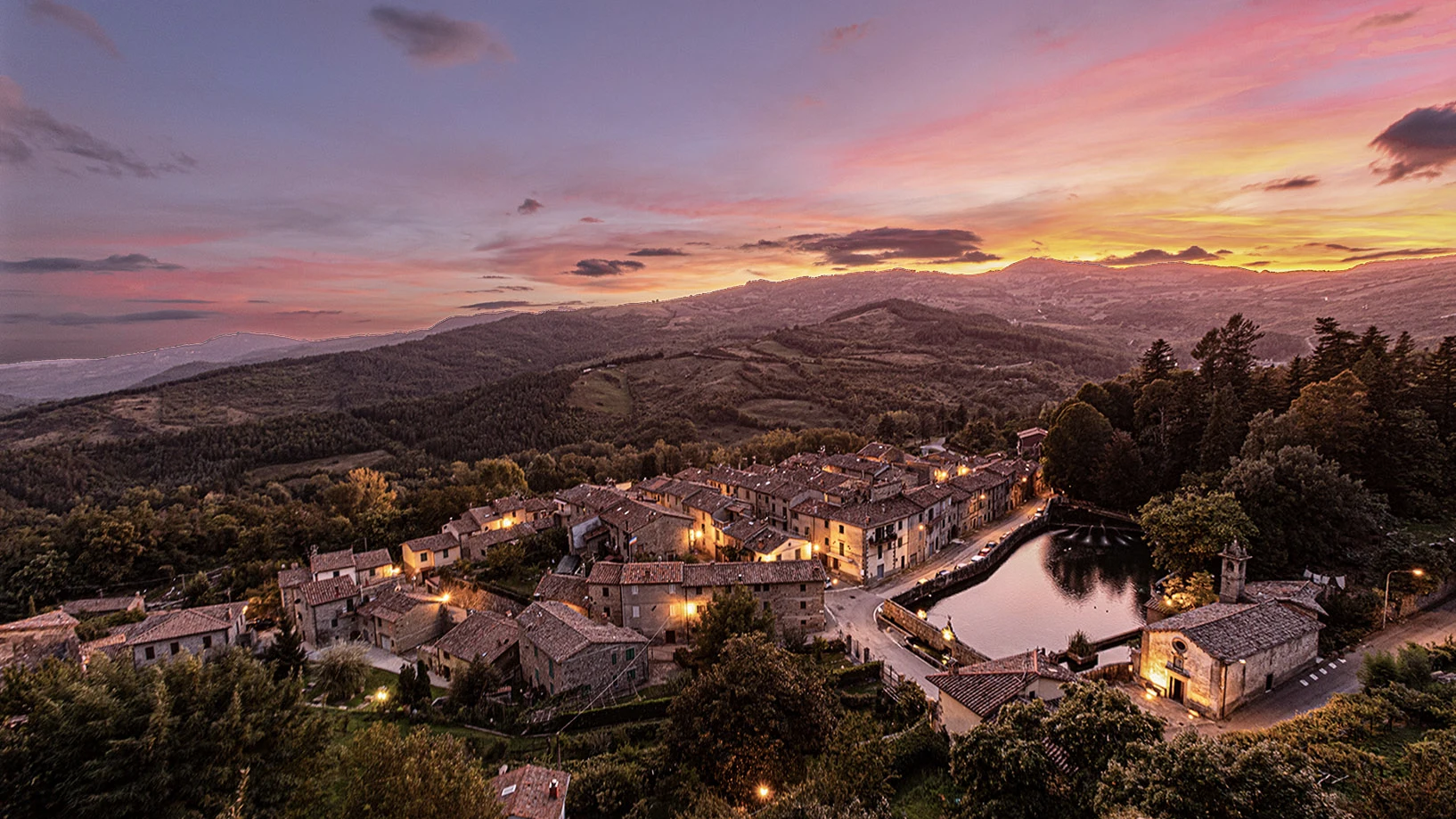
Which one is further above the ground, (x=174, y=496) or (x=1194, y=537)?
(x=1194, y=537)

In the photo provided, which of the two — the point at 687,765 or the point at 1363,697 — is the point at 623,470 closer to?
the point at 687,765

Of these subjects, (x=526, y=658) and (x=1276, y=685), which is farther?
(x=526, y=658)

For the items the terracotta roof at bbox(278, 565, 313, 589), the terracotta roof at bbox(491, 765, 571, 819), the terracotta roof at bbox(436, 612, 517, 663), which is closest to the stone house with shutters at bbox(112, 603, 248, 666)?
the terracotta roof at bbox(278, 565, 313, 589)

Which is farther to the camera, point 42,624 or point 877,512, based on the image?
point 877,512

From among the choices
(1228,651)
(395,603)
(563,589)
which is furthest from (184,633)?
(1228,651)

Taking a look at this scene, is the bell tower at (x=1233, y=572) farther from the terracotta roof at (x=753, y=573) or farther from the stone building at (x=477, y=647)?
the stone building at (x=477, y=647)

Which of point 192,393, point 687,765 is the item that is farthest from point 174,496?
point 192,393

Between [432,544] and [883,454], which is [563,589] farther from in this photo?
[883,454]
